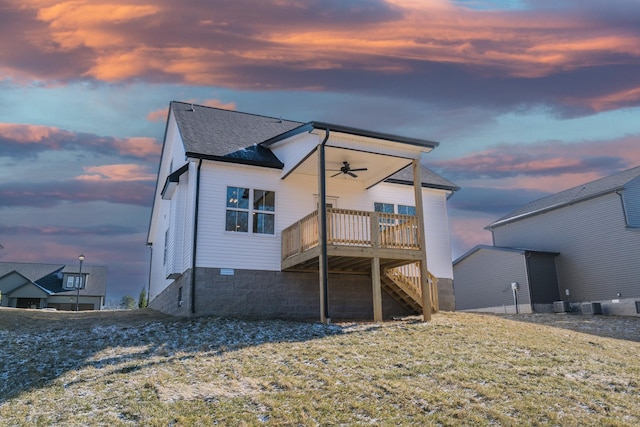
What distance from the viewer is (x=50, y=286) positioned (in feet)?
135

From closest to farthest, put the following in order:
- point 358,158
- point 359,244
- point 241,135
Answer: point 359,244
point 358,158
point 241,135

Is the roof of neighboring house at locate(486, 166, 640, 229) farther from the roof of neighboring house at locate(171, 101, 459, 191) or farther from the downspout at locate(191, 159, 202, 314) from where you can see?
the downspout at locate(191, 159, 202, 314)

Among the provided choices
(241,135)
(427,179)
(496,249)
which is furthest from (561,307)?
(241,135)

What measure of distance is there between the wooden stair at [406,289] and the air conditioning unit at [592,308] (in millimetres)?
11228

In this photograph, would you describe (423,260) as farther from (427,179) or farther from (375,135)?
(427,179)

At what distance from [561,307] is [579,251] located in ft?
10.2

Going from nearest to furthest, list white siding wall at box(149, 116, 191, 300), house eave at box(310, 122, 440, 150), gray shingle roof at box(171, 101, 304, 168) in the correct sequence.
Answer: house eave at box(310, 122, 440, 150) → gray shingle roof at box(171, 101, 304, 168) → white siding wall at box(149, 116, 191, 300)

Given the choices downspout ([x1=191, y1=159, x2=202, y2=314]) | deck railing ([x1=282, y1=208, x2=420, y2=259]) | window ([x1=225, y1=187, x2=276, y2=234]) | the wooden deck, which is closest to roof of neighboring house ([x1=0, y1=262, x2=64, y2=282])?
downspout ([x1=191, y1=159, x2=202, y2=314])

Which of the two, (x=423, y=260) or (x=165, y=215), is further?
(x=165, y=215)

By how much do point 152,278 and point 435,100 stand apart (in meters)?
14.8

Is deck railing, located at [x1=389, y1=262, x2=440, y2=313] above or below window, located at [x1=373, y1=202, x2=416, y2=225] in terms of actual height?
below

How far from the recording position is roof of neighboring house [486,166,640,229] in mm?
24969

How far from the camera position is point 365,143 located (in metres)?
14.8

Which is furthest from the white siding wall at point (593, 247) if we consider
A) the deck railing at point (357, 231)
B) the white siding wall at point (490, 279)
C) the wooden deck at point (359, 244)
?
the deck railing at point (357, 231)
